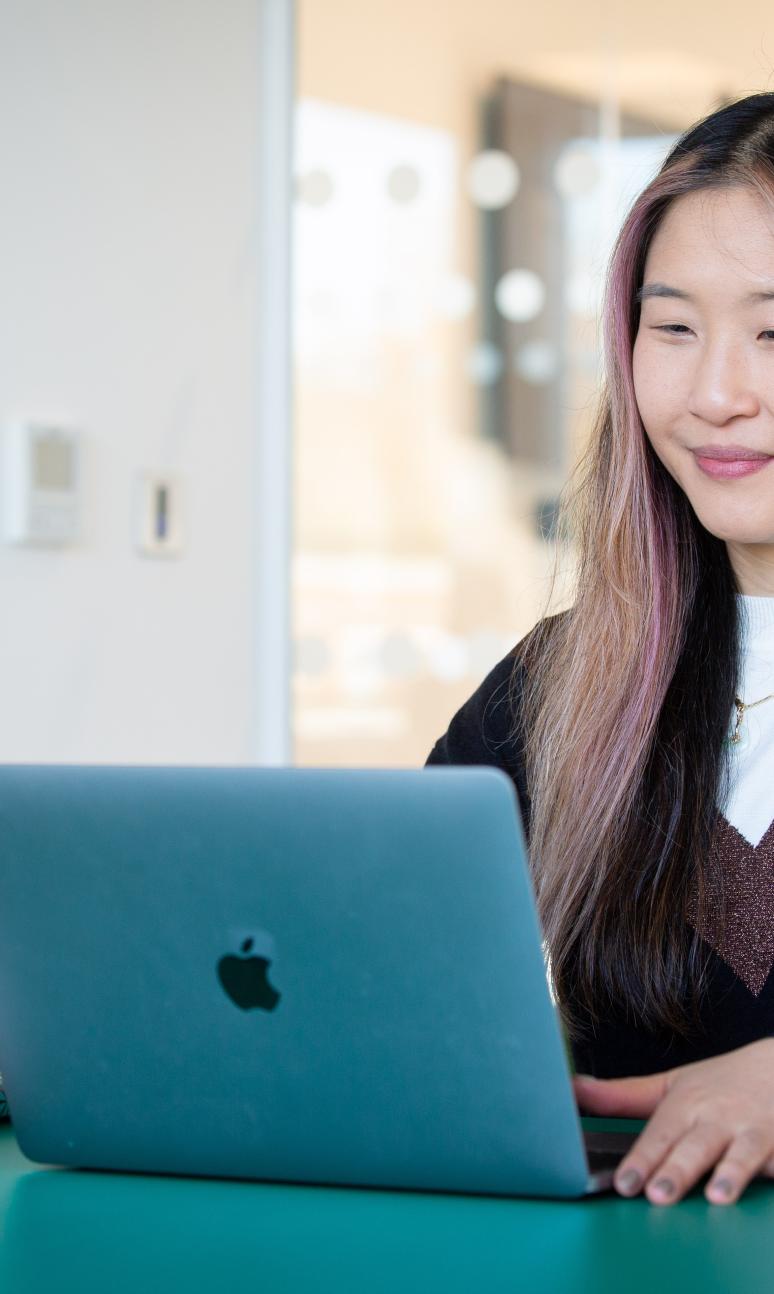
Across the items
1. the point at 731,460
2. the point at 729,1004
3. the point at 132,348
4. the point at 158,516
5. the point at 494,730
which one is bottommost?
the point at 729,1004

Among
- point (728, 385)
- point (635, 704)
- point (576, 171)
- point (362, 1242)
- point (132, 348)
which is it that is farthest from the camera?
point (576, 171)

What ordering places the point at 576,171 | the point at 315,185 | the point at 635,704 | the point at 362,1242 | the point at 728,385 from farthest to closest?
the point at 315,185
the point at 576,171
the point at 635,704
the point at 728,385
the point at 362,1242

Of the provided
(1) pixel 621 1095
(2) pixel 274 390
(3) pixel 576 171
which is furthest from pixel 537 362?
(1) pixel 621 1095

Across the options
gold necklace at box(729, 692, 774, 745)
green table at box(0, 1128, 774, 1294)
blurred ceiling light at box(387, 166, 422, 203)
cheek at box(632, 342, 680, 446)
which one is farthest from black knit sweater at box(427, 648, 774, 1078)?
blurred ceiling light at box(387, 166, 422, 203)

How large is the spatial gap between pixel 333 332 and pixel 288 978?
95.1 inches

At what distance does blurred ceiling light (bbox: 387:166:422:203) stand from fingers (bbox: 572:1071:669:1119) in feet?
7.52

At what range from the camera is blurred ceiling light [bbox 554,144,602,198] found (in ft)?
10.1

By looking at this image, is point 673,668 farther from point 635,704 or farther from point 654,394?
point 654,394

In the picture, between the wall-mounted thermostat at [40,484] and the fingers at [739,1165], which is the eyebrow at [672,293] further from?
the wall-mounted thermostat at [40,484]

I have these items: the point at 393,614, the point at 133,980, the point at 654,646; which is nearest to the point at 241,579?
the point at 393,614

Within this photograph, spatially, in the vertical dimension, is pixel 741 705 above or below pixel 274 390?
below

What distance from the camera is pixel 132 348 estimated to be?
292 cm

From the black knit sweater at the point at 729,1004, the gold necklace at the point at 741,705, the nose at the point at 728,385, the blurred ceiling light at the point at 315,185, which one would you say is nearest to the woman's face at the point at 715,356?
the nose at the point at 728,385

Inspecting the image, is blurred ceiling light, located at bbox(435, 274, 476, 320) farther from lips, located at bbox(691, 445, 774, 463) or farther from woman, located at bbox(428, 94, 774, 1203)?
lips, located at bbox(691, 445, 774, 463)
